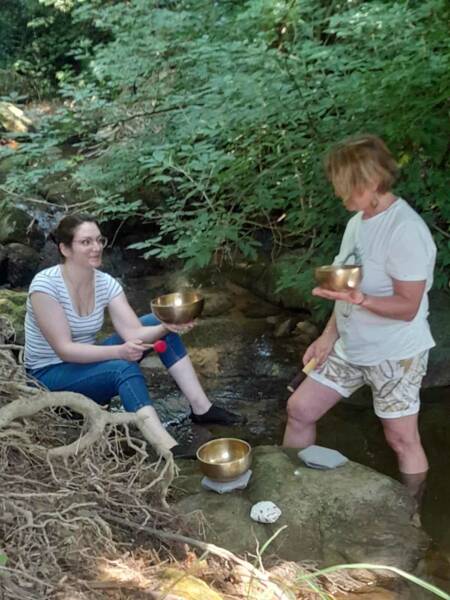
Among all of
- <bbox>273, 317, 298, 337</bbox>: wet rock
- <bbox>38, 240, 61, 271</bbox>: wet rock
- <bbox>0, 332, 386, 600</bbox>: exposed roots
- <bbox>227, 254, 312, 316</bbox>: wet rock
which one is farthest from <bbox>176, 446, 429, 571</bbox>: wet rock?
<bbox>38, 240, 61, 271</bbox>: wet rock

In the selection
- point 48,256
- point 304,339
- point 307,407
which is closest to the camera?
point 307,407

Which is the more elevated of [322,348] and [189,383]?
[322,348]

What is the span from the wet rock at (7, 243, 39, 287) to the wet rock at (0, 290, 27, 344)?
1845mm

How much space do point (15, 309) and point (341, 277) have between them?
3197 millimetres

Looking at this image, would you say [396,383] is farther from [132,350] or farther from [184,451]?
[132,350]

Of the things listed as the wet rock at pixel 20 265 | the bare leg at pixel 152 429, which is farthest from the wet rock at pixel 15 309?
the wet rock at pixel 20 265

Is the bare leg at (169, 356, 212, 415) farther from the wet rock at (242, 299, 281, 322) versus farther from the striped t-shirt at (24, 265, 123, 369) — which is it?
the wet rock at (242, 299, 281, 322)

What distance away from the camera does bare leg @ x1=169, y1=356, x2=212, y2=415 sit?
133 inches

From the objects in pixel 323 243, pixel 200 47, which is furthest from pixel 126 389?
pixel 200 47

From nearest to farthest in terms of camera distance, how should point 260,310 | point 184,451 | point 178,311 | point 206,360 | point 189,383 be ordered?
point 178,311 → point 184,451 → point 189,383 → point 206,360 → point 260,310

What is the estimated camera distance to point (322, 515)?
2508 millimetres

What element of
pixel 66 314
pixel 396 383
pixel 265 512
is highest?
pixel 66 314

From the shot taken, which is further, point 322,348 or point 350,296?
point 322,348

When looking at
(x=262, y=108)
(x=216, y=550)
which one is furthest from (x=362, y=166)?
(x=262, y=108)
